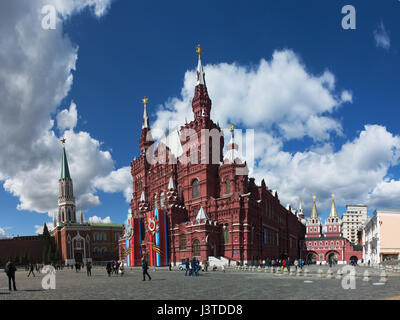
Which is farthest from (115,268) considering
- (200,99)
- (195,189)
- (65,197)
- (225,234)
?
(65,197)

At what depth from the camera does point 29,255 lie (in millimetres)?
97750

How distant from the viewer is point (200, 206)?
5803cm

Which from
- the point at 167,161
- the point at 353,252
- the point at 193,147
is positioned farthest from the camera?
the point at 353,252

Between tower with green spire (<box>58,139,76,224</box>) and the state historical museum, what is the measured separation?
39271 millimetres

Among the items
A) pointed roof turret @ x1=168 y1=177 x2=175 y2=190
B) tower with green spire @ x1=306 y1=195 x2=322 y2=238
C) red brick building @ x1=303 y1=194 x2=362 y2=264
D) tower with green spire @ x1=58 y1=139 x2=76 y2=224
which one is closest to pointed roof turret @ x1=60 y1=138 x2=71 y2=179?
tower with green spire @ x1=58 y1=139 x2=76 y2=224

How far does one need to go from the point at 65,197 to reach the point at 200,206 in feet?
201

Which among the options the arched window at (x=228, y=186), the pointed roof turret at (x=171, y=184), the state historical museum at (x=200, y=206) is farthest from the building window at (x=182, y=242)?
the arched window at (x=228, y=186)

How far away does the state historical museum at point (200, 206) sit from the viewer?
52.4 meters

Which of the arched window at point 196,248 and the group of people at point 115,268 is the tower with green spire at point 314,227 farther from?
the group of people at point 115,268
